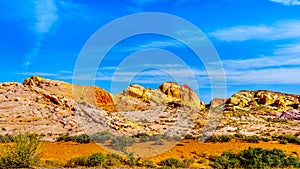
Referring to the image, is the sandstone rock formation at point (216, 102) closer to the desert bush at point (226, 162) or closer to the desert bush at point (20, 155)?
the desert bush at point (226, 162)

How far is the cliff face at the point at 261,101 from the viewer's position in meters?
66.0

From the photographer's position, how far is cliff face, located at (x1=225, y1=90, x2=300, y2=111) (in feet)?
217

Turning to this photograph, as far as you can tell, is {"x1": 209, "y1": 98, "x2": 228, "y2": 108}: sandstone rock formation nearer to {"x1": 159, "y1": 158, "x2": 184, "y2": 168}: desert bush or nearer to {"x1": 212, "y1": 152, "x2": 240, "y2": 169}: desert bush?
{"x1": 212, "y1": 152, "x2": 240, "y2": 169}: desert bush

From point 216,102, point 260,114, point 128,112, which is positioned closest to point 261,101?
point 216,102

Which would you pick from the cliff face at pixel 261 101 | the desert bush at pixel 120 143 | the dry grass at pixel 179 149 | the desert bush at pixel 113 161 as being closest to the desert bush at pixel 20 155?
the dry grass at pixel 179 149

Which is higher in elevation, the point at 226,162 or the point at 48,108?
the point at 48,108

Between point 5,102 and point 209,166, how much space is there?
28.5 meters

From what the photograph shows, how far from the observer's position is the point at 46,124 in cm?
3944

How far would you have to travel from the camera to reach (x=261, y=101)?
71.6 m

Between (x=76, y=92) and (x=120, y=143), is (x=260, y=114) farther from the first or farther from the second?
(x=120, y=143)

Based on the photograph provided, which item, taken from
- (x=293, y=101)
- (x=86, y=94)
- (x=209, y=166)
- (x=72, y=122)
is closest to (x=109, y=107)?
(x=86, y=94)

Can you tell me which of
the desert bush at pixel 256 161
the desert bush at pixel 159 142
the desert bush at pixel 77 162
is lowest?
the desert bush at pixel 77 162

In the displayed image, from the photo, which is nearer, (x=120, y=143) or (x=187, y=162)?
(x=187, y=162)

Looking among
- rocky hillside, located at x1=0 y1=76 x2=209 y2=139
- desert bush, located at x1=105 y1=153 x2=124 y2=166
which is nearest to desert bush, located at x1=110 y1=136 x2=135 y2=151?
desert bush, located at x1=105 y1=153 x2=124 y2=166
